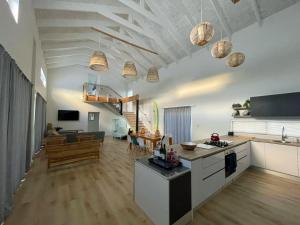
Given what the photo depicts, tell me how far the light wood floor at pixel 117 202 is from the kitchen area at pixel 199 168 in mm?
219

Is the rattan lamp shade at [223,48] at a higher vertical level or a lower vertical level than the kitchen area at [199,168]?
higher

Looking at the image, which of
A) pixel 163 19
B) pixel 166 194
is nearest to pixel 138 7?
pixel 163 19

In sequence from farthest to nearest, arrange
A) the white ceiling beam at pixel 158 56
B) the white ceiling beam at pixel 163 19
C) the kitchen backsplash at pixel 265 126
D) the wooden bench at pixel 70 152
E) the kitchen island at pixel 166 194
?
the white ceiling beam at pixel 158 56, the white ceiling beam at pixel 163 19, the wooden bench at pixel 70 152, the kitchen backsplash at pixel 265 126, the kitchen island at pixel 166 194

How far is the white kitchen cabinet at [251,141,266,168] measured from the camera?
3.86 m

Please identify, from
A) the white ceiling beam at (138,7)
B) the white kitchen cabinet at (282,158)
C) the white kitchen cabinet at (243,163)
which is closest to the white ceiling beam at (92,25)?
the white ceiling beam at (138,7)

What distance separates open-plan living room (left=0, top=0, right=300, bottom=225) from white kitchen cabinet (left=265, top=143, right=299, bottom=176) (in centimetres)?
2

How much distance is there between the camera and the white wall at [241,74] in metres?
3.97

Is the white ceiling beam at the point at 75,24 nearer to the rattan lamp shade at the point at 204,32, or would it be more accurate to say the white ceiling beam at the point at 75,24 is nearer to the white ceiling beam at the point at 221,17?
the white ceiling beam at the point at 221,17

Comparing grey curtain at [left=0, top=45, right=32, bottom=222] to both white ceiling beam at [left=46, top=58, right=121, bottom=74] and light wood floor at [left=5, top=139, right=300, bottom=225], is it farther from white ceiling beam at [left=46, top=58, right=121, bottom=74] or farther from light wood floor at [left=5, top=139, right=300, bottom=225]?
white ceiling beam at [left=46, top=58, right=121, bottom=74]

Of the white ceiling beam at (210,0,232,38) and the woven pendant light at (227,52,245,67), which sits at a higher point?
the white ceiling beam at (210,0,232,38)

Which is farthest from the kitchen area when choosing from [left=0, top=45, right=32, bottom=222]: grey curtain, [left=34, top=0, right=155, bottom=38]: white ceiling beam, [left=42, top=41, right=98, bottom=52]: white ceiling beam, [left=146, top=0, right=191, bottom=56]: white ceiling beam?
[left=42, top=41, right=98, bottom=52]: white ceiling beam

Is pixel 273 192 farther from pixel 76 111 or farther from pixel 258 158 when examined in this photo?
pixel 76 111

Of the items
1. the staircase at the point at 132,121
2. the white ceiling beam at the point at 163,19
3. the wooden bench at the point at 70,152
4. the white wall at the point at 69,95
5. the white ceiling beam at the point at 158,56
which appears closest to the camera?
the wooden bench at the point at 70,152

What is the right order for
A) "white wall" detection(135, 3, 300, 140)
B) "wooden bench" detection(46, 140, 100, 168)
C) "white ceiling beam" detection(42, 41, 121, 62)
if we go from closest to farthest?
"white wall" detection(135, 3, 300, 140), "wooden bench" detection(46, 140, 100, 168), "white ceiling beam" detection(42, 41, 121, 62)
